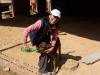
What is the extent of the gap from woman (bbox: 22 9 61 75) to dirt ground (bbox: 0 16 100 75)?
1.34 feet

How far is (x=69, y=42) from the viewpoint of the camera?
6773mm

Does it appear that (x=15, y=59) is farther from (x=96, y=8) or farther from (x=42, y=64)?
(x=96, y=8)

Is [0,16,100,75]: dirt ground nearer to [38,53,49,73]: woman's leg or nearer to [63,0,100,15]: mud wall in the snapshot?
[38,53,49,73]: woman's leg

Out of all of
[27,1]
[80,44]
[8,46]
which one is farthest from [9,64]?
[27,1]

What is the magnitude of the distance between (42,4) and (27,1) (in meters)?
2.51

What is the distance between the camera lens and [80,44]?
6602 mm

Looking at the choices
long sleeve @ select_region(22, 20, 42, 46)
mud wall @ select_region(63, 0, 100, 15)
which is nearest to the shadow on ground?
mud wall @ select_region(63, 0, 100, 15)

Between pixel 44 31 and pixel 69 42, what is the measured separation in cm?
262

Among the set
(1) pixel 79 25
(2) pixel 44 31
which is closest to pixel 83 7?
(1) pixel 79 25

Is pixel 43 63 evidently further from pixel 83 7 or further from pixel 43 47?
pixel 83 7

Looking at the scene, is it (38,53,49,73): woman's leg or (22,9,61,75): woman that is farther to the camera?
(38,53,49,73): woman's leg

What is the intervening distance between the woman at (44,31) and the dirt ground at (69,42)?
0.41 meters

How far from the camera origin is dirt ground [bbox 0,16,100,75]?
194 inches

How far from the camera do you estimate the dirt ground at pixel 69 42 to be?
492 centimetres
